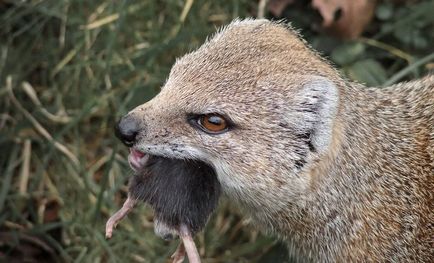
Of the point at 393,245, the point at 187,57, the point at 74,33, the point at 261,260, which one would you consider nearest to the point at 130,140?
the point at 187,57

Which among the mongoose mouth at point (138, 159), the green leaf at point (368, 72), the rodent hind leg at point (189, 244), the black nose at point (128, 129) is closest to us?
the black nose at point (128, 129)

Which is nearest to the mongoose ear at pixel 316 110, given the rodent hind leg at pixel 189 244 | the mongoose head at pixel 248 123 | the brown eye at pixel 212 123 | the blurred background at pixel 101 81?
the mongoose head at pixel 248 123

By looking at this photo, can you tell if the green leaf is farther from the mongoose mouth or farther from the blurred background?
the mongoose mouth

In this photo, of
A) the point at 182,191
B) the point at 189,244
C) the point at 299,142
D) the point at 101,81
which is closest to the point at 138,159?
the point at 182,191

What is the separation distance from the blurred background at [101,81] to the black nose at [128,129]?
3.90 feet

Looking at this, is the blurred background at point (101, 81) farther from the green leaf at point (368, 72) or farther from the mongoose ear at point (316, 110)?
the mongoose ear at point (316, 110)

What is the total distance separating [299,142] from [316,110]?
0.11 metres

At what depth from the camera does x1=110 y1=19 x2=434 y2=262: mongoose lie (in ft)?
8.06

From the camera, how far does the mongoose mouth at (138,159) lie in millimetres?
2645

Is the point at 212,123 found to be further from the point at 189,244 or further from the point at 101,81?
the point at 101,81

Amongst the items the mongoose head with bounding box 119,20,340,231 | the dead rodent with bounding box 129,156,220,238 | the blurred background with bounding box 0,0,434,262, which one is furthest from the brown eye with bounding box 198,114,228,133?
the blurred background with bounding box 0,0,434,262

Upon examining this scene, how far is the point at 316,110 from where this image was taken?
2.50 metres

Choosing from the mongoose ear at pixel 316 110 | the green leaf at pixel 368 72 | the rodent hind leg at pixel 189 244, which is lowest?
the rodent hind leg at pixel 189 244

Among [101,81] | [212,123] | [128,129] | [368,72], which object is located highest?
[368,72]
